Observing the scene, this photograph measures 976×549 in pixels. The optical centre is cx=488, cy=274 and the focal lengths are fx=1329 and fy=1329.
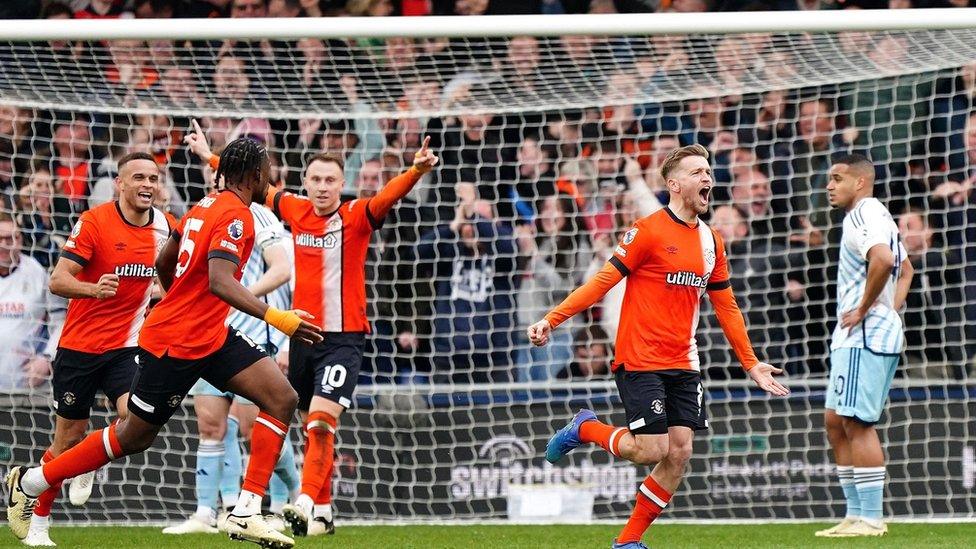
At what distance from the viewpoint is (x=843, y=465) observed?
8031mm

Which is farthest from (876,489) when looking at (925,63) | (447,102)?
(447,102)

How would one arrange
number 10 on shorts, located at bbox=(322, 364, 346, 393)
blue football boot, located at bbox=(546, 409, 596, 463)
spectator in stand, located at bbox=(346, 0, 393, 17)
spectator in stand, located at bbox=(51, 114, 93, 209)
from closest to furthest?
blue football boot, located at bbox=(546, 409, 596, 463) → number 10 on shorts, located at bbox=(322, 364, 346, 393) → spectator in stand, located at bbox=(51, 114, 93, 209) → spectator in stand, located at bbox=(346, 0, 393, 17)

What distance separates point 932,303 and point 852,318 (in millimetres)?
2431

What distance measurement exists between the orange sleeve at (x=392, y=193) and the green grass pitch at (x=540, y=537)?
6.27 ft

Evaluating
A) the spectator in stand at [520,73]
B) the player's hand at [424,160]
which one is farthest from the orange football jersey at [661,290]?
the spectator in stand at [520,73]

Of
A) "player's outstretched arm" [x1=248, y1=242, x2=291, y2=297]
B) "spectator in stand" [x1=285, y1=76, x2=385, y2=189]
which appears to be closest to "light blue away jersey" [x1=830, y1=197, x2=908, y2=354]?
"player's outstretched arm" [x1=248, y1=242, x2=291, y2=297]

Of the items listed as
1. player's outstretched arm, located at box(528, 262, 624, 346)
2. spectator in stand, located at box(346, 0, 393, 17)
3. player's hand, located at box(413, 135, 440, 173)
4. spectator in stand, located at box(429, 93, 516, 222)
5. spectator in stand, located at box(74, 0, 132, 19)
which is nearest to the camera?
player's outstretched arm, located at box(528, 262, 624, 346)

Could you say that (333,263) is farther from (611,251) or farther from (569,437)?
(611,251)

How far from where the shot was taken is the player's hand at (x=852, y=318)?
7727mm

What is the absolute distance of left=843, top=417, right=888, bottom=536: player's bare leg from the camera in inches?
308

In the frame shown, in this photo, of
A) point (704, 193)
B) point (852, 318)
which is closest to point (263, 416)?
point (704, 193)

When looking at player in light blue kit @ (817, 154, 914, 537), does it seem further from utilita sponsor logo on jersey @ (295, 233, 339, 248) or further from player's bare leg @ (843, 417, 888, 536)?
utilita sponsor logo on jersey @ (295, 233, 339, 248)

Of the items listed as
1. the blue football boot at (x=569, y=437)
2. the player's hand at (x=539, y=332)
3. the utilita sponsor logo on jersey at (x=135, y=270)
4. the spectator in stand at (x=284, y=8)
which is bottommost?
the blue football boot at (x=569, y=437)

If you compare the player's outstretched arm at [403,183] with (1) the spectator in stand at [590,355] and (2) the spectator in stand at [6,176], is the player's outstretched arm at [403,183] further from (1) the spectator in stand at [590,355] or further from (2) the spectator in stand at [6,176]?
(2) the spectator in stand at [6,176]
